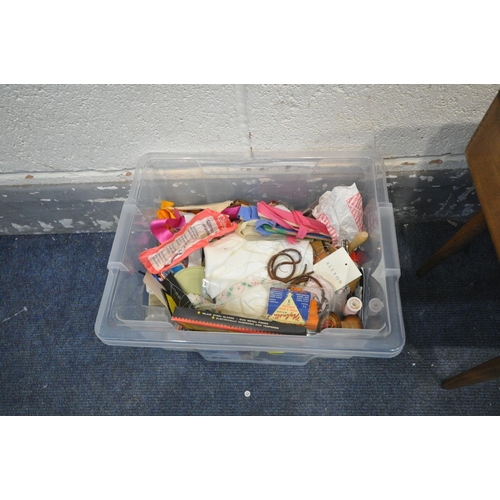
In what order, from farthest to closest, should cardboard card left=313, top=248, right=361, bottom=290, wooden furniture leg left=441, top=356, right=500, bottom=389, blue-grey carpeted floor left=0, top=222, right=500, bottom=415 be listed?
1. blue-grey carpeted floor left=0, top=222, right=500, bottom=415
2. cardboard card left=313, top=248, right=361, bottom=290
3. wooden furniture leg left=441, top=356, right=500, bottom=389

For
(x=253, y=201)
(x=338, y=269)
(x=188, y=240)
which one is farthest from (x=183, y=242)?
(x=338, y=269)

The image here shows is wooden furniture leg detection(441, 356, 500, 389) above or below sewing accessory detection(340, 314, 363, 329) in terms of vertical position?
below

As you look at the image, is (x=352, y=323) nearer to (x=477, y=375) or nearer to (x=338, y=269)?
(x=338, y=269)

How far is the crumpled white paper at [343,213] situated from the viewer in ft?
3.10

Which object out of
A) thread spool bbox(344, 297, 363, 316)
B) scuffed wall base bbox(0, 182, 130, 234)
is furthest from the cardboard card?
scuffed wall base bbox(0, 182, 130, 234)

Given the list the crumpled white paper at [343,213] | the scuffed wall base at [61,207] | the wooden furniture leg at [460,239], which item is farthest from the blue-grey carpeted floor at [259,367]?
the crumpled white paper at [343,213]

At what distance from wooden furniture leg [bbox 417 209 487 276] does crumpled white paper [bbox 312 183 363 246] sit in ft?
0.74

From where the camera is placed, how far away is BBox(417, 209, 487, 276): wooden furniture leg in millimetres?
905

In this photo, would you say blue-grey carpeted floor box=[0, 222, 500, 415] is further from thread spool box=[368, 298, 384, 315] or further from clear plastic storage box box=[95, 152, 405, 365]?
thread spool box=[368, 298, 384, 315]

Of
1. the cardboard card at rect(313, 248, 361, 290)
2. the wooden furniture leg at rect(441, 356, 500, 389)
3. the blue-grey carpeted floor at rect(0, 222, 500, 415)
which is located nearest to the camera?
the wooden furniture leg at rect(441, 356, 500, 389)

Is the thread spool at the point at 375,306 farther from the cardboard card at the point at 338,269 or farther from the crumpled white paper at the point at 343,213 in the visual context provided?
the crumpled white paper at the point at 343,213

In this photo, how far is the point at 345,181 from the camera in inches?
39.4
